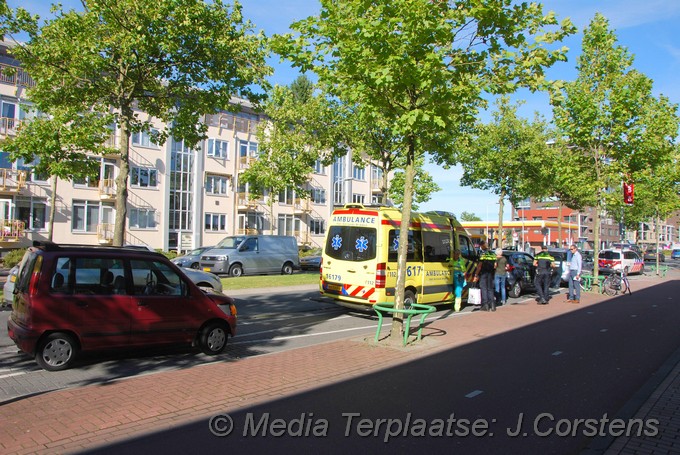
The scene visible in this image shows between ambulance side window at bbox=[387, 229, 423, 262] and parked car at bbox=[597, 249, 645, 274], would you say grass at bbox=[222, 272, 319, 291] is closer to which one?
ambulance side window at bbox=[387, 229, 423, 262]

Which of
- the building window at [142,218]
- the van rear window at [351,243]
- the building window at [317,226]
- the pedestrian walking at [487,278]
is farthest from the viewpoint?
the building window at [317,226]

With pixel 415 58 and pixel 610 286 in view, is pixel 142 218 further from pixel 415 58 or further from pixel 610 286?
pixel 415 58

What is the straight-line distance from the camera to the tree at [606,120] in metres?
19.0

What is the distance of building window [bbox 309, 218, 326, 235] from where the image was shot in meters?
51.5

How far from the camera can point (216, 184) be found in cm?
4347

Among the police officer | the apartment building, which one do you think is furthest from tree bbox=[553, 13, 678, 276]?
the apartment building

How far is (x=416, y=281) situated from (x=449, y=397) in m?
6.65

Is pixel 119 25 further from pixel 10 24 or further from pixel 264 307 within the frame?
pixel 264 307

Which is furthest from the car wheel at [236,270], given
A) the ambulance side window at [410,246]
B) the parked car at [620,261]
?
the parked car at [620,261]

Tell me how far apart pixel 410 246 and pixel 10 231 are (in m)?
28.3

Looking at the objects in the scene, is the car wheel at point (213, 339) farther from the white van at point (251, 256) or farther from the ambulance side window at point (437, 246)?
the white van at point (251, 256)

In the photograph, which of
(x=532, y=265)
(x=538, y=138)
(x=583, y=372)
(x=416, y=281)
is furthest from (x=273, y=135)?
(x=583, y=372)

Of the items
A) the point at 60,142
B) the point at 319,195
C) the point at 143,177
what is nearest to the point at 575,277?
the point at 60,142

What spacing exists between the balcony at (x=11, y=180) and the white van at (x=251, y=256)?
15234 millimetres
